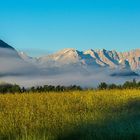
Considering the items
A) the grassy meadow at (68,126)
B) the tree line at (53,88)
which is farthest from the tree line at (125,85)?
the grassy meadow at (68,126)

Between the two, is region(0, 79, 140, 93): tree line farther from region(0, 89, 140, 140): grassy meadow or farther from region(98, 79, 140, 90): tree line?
region(0, 89, 140, 140): grassy meadow

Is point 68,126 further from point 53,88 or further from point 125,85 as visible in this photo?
point 125,85

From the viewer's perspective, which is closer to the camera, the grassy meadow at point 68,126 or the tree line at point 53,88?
the grassy meadow at point 68,126

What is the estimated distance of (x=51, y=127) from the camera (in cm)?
1666

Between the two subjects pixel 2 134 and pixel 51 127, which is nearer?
pixel 2 134

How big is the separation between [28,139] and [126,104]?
14.2 metres

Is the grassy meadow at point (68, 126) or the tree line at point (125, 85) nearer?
the grassy meadow at point (68, 126)

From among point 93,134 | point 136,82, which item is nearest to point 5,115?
point 93,134

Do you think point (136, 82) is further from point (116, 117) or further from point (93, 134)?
point (93, 134)

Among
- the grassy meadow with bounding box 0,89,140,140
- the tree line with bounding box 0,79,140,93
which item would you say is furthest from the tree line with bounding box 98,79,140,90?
the grassy meadow with bounding box 0,89,140,140

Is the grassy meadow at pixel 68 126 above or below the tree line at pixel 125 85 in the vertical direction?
below

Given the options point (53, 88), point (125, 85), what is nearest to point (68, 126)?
point (53, 88)

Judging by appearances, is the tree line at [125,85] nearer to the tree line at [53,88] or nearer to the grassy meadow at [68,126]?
the tree line at [53,88]

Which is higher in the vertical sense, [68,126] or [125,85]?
[125,85]
